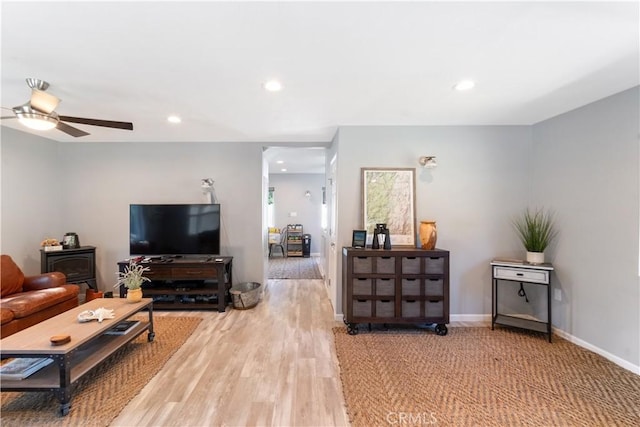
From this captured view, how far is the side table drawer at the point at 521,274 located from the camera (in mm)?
3039

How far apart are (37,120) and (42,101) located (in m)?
0.16

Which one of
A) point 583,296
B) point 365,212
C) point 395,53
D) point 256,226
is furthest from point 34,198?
point 583,296

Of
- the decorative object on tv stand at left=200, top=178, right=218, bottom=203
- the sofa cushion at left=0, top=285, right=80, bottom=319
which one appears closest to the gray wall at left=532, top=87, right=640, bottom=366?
the decorative object on tv stand at left=200, top=178, right=218, bottom=203

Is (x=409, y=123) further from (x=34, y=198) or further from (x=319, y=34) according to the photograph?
(x=34, y=198)

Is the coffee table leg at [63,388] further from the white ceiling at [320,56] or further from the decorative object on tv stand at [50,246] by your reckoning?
the decorative object on tv stand at [50,246]

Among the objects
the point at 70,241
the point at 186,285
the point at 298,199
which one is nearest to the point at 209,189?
the point at 186,285

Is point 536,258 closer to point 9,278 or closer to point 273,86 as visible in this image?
point 273,86

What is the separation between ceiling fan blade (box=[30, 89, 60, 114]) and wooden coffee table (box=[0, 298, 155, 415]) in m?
1.74

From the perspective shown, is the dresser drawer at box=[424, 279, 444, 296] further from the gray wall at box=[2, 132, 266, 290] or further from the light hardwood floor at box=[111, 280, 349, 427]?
the gray wall at box=[2, 132, 266, 290]

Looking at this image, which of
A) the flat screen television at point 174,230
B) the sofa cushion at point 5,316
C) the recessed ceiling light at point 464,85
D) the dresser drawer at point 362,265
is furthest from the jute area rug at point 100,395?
the recessed ceiling light at point 464,85

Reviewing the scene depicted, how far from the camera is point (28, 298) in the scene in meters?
2.93

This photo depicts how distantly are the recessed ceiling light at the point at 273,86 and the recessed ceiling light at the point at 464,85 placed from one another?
155 centimetres

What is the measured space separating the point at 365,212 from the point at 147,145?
3.61 meters

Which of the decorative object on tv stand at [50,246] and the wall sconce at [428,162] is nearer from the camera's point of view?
the wall sconce at [428,162]
